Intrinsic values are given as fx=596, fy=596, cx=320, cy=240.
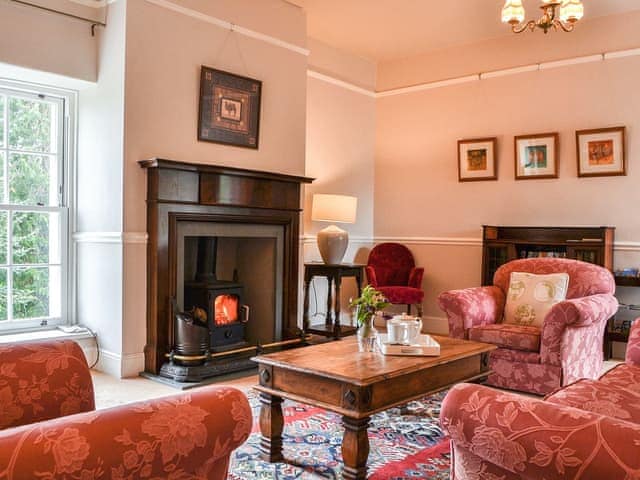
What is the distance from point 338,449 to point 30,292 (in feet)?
8.92

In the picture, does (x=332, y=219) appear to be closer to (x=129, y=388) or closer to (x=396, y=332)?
(x=129, y=388)

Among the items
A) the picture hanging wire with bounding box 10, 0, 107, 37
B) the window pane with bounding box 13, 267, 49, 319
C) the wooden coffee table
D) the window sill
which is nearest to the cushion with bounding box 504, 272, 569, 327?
the wooden coffee table

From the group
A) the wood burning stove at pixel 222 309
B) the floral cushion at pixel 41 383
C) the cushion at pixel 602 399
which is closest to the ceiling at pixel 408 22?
the wood burning stove at pixel 222 309

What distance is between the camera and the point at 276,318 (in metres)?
4.92

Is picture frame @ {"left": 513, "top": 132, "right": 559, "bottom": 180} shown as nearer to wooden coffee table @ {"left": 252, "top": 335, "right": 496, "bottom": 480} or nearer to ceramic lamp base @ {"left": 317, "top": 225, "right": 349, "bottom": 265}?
ceramic lamp base @ {"left": 317, "top": 225, "right": 349, "bottom": 265}

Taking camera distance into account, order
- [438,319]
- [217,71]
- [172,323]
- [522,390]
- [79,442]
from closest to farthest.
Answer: [79,442], [522,390], [172,323], [217,71], [438,319]

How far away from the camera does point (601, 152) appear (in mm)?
5297

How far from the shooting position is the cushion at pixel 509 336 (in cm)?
380

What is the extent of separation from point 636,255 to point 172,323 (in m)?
3.89

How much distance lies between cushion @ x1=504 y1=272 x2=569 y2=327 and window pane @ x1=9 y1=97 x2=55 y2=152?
3.57 meters

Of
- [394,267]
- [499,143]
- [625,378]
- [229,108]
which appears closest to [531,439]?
[625,378]

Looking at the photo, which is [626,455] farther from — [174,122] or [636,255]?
[636,255]

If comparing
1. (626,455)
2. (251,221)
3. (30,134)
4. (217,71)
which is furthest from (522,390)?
(30,134)

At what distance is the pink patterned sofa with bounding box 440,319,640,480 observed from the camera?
3.85 feet
